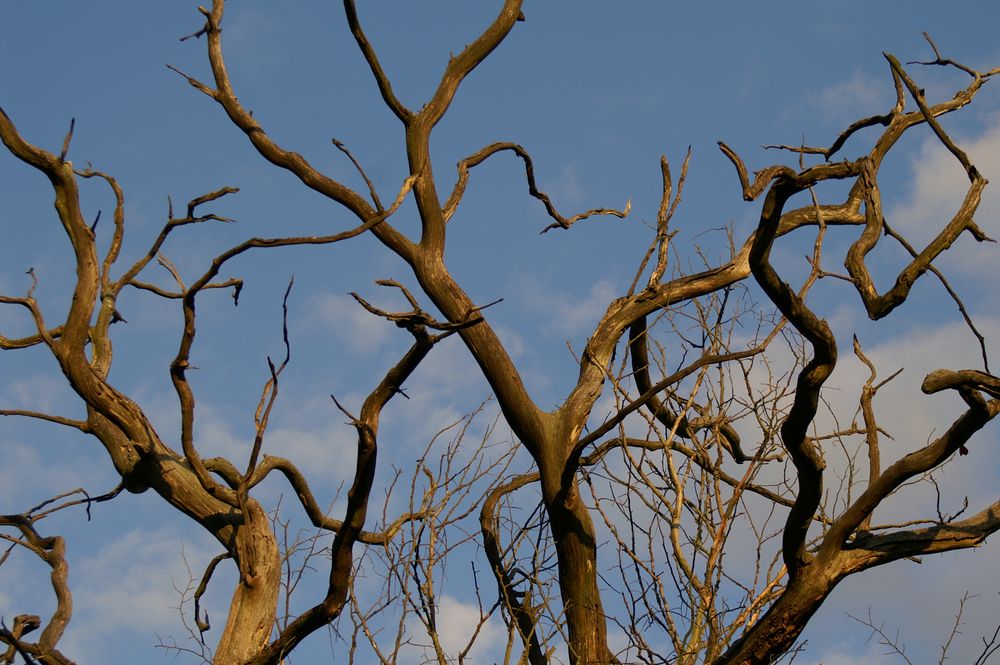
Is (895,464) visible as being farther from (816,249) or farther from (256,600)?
(256,600)

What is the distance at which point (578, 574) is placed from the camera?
541 centimetres

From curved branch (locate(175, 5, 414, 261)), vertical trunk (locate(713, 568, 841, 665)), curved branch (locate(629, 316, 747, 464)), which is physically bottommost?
vertical trunk (locate(713, 568, 841, 665))

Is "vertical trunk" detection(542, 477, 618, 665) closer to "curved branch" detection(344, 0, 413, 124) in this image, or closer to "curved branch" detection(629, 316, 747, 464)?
"curved branch" detection(629, 316, 747, 464)

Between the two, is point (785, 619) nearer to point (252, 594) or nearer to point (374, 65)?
point (252, 594)

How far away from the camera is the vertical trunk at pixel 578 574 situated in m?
5.29

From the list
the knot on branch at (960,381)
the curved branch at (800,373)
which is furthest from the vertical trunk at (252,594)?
the knot on branch at (960,381)

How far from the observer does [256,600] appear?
4965mm

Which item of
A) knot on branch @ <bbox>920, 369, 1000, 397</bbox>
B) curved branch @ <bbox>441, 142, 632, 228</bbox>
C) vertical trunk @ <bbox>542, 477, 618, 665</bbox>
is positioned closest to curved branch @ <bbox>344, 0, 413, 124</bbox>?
curved branch @ <bbox>441, 142, 632, 228</bbox>

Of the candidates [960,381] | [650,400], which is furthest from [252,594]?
[960,381]

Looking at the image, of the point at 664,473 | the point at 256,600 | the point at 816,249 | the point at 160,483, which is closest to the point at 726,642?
the point at 664,473

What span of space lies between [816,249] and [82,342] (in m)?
3.34

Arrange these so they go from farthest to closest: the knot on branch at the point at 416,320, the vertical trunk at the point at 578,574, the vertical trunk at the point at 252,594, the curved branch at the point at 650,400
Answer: the curved branch at the point at 650,400 < the vertical trunk at the point at 578,574 < the vertical trunk at the point at 252,594 < the knot on branch at the point at 416,320

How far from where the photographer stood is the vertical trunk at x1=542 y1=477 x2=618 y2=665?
5285 millimetres

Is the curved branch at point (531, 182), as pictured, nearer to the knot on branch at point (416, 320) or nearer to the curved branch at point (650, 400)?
the curved branch at point (650, 400)
